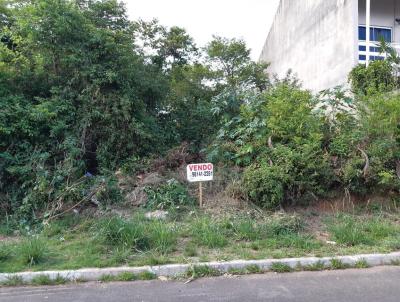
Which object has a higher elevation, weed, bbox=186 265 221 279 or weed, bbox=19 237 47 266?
weed, bbox=19 237 47 266

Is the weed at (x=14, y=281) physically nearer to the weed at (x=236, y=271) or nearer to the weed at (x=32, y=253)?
the weed at (x=32, y=253)

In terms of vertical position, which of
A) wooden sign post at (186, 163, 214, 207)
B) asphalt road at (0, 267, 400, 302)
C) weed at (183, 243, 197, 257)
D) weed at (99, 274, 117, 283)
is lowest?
asphalt road at (0, 267, 400, 302)

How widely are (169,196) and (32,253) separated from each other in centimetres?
279

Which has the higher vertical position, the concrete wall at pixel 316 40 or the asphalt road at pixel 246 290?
the concrete wall at pixel 316 40

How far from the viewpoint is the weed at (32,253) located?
452 centimetres

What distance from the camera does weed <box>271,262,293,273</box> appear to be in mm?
4383

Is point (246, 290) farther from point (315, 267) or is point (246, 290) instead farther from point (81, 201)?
point (81, 201)

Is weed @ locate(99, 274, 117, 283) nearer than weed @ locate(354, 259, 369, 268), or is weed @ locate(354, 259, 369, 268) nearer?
weed @ locate(99, 274, 117, 283)

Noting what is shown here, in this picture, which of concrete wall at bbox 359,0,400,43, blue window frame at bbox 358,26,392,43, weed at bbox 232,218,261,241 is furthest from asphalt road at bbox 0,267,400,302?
concrete wall at bbox 359,0,400,43

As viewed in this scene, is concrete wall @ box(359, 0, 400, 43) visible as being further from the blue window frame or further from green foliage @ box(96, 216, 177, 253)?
green foliage @ box(96, 216, 177, 253)

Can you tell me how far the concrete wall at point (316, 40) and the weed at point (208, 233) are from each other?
8429 mm

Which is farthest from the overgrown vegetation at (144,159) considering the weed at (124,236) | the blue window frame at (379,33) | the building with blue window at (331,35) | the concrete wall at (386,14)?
the concrete wall at (386,14)

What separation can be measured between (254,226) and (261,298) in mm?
1931

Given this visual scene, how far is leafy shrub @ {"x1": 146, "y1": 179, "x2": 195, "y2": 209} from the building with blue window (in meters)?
7.72
